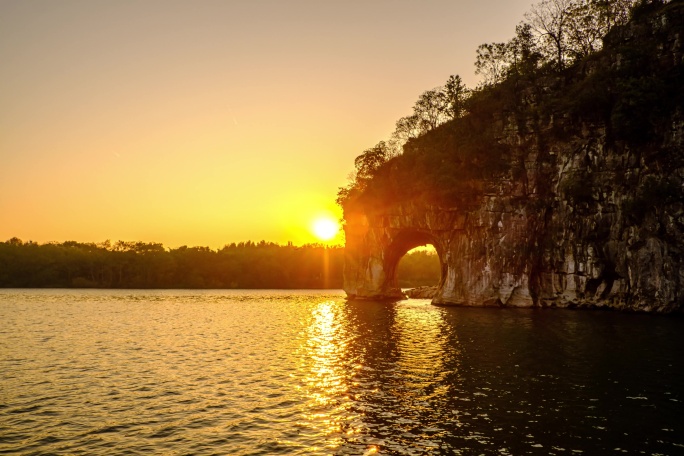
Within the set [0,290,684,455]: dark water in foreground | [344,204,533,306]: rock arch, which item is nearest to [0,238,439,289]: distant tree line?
[344,204,533,306]: rock arch

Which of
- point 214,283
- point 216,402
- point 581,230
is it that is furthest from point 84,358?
point 214,283

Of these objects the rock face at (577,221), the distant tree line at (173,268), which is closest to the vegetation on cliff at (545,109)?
the rock face at (577,221)

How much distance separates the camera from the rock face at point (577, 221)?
2151 inches

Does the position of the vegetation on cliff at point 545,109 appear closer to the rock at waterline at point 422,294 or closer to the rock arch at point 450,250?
the rock arch at point 450,250

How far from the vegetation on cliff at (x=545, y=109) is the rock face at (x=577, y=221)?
0.36 meters

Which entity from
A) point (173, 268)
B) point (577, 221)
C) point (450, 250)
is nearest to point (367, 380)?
point (577, 221)

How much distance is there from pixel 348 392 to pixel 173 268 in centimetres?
16537

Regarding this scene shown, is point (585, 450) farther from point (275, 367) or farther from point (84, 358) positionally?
point (84, 358)

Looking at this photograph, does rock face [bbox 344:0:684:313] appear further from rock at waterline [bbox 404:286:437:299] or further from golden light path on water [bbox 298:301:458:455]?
golden light path on water [bbox 298:301:458:455]

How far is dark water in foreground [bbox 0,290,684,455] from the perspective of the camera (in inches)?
591

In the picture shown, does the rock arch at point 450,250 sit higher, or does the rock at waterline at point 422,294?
Answer: the rock arch at point 450,250

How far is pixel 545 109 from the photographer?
223ft

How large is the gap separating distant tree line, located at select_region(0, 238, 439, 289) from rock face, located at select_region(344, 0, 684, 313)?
360ft

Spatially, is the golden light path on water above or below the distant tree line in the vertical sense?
below
